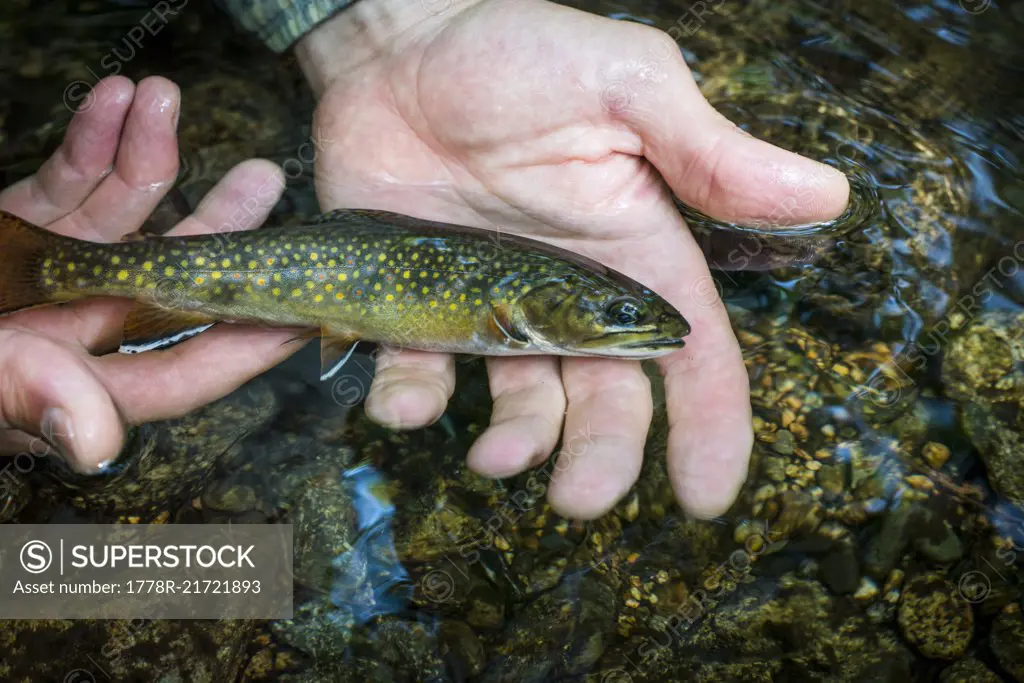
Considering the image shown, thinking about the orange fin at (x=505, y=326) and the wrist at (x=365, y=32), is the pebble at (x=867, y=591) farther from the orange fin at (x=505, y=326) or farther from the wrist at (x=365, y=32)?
the wrist at (x=365, y=32)

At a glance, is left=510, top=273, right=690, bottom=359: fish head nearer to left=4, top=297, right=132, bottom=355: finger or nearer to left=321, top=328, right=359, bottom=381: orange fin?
left=321, top=328, right=359, bottom=381: orange fin

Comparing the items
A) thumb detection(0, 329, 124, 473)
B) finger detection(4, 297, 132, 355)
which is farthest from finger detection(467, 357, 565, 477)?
finger detection(4, 297, 132, 355)

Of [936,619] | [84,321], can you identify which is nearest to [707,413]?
[936,619]

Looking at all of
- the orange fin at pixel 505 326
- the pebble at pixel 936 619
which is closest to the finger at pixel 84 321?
the orange fin at pixel 505 326

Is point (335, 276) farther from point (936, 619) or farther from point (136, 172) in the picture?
point (936, 619)

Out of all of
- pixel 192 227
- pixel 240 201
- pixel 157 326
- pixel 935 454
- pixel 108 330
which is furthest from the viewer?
pixel 240 201

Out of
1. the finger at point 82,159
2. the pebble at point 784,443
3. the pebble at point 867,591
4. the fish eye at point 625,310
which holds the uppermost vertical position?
the finger at point 82,159
